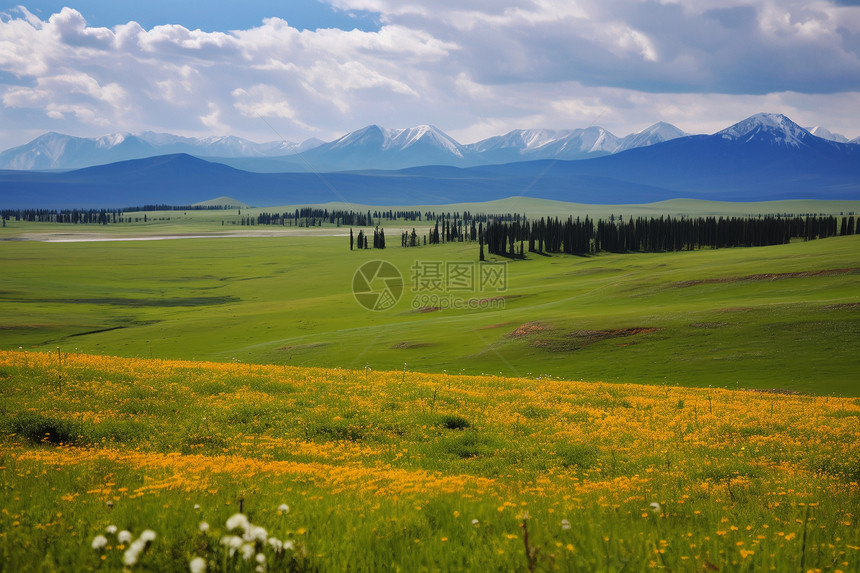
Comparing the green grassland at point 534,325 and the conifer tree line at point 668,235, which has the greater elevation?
the conifer tree line at point 668,235

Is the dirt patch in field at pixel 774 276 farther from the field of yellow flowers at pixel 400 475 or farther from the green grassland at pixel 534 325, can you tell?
the field of yellow flowers at pixel 400 475

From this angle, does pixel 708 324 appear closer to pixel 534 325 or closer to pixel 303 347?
pixel 534 325

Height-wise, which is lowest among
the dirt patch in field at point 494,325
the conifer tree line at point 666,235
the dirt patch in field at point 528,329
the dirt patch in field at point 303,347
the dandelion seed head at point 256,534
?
the dirt patch in field at point 303,347

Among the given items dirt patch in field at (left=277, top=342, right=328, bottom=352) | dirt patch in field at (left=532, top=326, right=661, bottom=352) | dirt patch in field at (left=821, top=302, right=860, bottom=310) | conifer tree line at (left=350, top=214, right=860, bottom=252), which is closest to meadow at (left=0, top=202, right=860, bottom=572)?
dirt patch in field at (left=821, top=302, right=860, bottom=310)

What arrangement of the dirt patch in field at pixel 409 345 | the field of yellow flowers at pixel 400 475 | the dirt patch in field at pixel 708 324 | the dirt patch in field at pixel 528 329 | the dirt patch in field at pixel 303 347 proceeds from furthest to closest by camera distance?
the dirt patch in field at pixel 303 347 < the dirt patch in field at pixel 409 345 < the dirt patch in field at pixel 528 329 < the dirt patch in field at pixel 708 324 < the field of yellow flowers at pixel 400 475

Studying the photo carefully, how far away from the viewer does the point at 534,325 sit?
59.2 meters

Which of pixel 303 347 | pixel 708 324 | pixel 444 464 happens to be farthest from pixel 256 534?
pixel 303 347

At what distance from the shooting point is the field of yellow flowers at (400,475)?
7.01 m

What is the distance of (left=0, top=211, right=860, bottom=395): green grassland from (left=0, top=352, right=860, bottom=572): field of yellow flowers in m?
20.1

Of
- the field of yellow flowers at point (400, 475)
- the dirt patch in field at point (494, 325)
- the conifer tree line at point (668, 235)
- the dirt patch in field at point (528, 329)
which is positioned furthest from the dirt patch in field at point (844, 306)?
the conifer tree line at point (668, 235)

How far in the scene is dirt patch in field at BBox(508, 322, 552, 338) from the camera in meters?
56.9

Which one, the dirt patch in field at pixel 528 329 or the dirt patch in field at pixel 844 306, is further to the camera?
the dirt patch in field at pixel 528 329

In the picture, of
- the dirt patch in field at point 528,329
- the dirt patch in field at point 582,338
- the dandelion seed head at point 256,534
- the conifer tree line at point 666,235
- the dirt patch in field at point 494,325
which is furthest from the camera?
the conifer tree line at point 666,235

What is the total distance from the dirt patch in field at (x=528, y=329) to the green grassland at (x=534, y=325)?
20 centimetres
